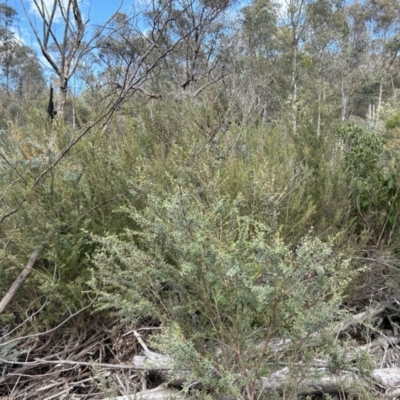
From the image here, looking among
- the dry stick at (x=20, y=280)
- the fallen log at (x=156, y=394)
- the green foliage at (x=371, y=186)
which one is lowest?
the fallen log at (x=156, y=394)

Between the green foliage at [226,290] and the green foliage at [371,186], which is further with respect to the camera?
the green foliage at [371,186]

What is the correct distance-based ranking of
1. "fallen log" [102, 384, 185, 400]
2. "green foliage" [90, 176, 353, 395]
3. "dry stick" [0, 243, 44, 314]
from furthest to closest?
"dry stick" [0, 243, 44, 314] < "fallen log" [102, 384, 185, 400] < "green foliage" [90, 176, 353, 395]

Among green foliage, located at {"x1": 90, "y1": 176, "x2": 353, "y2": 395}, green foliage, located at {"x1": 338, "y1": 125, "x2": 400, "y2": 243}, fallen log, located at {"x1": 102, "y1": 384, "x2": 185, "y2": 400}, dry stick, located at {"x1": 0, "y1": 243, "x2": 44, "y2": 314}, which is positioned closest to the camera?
green foliage, located at {"x1": 90, "y1": 176, "x2": 353, "y2": 395}

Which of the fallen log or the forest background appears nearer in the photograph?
the forest background

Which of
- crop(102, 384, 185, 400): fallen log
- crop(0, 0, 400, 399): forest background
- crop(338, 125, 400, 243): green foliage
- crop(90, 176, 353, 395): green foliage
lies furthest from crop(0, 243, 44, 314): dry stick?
crop(338, 125, 400, 243): green foliage

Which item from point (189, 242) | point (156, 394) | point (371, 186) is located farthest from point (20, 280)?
point (371, 186)

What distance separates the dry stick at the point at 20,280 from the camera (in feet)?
6.85

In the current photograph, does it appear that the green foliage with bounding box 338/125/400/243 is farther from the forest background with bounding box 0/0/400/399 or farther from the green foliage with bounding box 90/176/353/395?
the green foliage with bounding box 90/176/353/395

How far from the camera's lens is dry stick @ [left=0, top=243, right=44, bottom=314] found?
2088 millimetres

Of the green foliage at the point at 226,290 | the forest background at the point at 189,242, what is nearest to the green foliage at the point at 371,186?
the forest background at the point at 189,242

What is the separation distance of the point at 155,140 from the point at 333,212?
1.73 metres

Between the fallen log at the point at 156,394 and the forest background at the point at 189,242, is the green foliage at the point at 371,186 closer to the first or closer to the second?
the forest background at the point at 189,242

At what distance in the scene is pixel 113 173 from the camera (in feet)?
7.94

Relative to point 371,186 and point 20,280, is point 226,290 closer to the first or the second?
point 20,280
